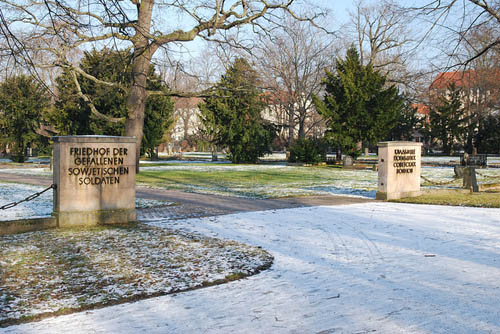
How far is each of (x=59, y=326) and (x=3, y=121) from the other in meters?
37.5

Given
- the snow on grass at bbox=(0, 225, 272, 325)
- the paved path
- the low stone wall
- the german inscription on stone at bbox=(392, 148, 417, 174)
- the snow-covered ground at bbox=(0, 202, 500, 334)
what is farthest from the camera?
the german inscription on stone at bbox=(392, 148, 417, 174)

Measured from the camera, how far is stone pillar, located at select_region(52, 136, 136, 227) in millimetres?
9031

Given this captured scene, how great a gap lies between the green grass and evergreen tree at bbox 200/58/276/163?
24236mm

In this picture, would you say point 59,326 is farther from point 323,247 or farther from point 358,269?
point 323,247

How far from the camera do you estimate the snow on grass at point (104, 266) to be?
4867mm

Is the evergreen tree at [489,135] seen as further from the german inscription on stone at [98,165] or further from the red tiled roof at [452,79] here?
the german inscription on stone at [98,165]

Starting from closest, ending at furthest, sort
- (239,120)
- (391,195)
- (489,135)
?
(391,195) → (239,120) → (489,135)

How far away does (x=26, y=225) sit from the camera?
8625 millimetres

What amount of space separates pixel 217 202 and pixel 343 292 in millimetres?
8209

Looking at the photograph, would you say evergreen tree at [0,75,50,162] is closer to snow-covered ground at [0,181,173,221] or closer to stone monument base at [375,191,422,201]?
snow-covered ground at [0,181,173,221]

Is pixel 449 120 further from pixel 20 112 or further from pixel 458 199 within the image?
pixel 20 112

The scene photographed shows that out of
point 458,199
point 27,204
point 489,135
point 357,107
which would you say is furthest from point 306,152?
point 489,135

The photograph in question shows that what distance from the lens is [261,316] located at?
435 cm

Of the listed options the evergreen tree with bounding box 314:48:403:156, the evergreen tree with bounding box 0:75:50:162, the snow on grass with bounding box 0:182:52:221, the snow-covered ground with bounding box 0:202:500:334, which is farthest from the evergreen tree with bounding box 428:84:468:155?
the snow-covered ground with bounding box 0:202:500:334
